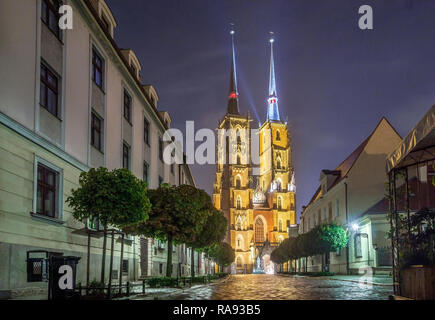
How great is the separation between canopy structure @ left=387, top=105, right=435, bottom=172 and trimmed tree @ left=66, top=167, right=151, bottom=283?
723 centimetres

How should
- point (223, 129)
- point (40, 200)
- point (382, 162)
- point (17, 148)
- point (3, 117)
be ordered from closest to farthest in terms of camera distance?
point (3, 117) → point (17, 148) → point (40, 200) → point (382, 162) → point (223, 129)

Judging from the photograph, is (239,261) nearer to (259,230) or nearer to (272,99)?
(259,230)

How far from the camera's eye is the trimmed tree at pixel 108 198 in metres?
14.6

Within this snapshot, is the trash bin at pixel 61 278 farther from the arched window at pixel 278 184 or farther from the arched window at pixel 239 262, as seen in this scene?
the arched window at pixel 278 184

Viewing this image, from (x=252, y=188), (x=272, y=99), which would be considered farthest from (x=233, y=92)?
(x=252, y=188)

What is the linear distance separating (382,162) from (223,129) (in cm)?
9646

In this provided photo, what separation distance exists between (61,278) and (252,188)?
123708mm

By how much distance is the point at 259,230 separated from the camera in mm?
136375

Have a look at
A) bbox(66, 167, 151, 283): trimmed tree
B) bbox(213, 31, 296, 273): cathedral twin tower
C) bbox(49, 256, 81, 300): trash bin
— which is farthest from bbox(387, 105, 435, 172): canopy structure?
bbox(213, 31, 296, 273): cathedral twin tower

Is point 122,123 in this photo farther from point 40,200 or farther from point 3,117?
point 3,117

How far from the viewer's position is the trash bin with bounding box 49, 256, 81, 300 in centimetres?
1170

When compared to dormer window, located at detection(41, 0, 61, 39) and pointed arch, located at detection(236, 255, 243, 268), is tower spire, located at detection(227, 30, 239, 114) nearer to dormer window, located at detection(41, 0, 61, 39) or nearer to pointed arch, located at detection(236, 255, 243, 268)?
pointed arch, located at detection(236, 255, 243, 268)
